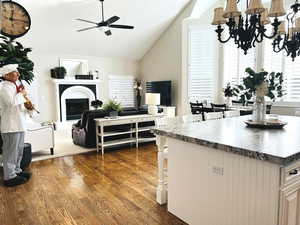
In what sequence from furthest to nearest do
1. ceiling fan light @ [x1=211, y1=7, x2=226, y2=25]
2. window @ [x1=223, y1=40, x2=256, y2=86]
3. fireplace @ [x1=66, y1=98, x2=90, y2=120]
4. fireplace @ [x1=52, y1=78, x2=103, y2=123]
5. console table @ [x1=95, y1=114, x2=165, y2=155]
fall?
fireplace @ [x1=66, y1=98, x2=90, y2=120]
fireplace @ [x1=52, y1=78, x2=103, y2=123]
window @ [x1=223, y1=40, x2=256, y2=86]
console table @ [x1=95, y1=114, x2=165, y2=155]
ceiling fan light @ [x1=211, y1=7, x2=226, y2=25]

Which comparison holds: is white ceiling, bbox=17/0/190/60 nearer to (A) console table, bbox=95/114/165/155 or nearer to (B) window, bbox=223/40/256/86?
(B) window, bbox=223/40/256/86

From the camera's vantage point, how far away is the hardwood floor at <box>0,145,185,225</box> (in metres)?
2.43

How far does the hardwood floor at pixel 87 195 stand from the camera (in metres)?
2.43

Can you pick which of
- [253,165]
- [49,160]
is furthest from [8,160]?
[253,165]

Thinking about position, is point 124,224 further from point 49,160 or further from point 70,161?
point 49,160

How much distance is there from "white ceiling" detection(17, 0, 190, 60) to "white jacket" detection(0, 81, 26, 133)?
3.79 meters

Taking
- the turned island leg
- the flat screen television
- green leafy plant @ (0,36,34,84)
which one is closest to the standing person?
green leafy plant @ (0,36,34,84)

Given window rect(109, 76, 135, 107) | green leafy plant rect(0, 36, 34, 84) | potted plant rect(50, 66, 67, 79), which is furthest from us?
window rect(109, 76, 135, 107)

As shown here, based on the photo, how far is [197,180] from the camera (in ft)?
6.96

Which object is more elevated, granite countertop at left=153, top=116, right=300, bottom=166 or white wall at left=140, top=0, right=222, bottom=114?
white wall at left=140, top=0, right=222, bottom=114

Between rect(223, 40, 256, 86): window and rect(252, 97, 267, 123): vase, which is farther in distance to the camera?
rect(223, 40, 256, 86): window

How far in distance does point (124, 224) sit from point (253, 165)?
140 cm

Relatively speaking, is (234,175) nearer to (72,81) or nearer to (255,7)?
(255,7)

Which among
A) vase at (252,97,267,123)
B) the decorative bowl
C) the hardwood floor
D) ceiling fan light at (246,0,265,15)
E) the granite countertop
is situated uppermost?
ceiling fan light at (246,0,265,15)
